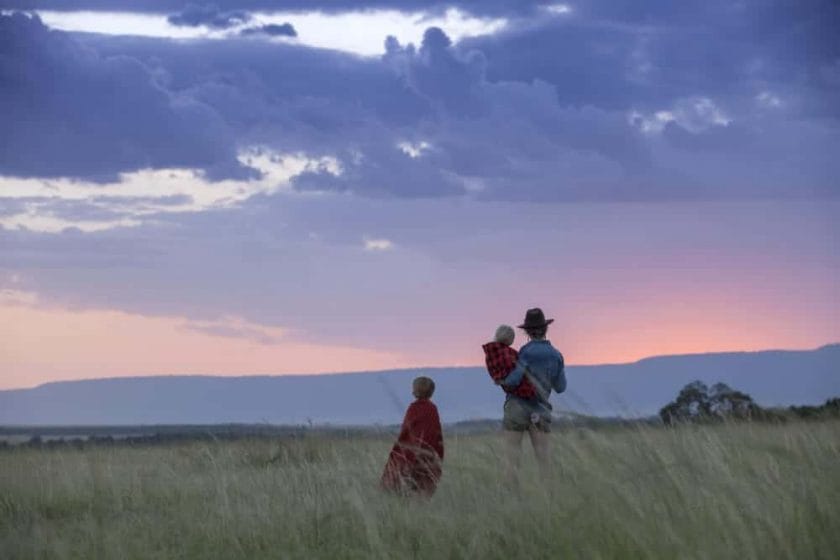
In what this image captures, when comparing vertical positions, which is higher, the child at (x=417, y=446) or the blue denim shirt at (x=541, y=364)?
the blue denim shirt at (x=541, y=364)

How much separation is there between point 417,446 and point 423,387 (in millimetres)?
608

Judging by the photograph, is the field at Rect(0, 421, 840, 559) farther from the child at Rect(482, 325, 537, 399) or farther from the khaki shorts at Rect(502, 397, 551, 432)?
the child at Rect(482, 325, 537, 399)

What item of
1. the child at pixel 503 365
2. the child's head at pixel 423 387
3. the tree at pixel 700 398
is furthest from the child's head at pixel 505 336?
the tree at pixel 700 398

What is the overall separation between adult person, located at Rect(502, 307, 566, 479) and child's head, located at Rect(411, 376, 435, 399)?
75 centimetres

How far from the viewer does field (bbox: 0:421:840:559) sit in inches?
294

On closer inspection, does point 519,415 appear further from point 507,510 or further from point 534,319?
point 507,510

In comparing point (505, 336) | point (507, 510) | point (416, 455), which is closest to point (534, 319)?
point (505, 336)

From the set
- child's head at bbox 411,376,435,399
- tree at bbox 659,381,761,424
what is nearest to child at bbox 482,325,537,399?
child's head at bbox 411,376,435,399

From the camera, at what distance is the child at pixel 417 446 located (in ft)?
40.5

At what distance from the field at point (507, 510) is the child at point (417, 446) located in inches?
10.5

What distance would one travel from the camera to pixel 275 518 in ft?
35.3

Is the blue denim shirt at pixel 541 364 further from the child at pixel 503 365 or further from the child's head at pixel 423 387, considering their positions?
the child's head at pixel 423 387

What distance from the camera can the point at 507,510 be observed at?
9.25 m

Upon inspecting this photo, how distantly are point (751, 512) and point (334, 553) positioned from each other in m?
3.18
